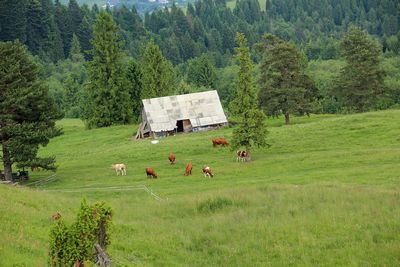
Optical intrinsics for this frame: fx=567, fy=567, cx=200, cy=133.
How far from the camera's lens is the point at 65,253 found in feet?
45.9

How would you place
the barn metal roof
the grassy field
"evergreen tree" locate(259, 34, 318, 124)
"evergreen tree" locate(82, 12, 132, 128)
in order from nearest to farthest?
the grassy field
"evergreen tree" locate(259, 34, 318, 124)
the barn metal roof
"evergreen tree" locate(82, 12, 132, 128)

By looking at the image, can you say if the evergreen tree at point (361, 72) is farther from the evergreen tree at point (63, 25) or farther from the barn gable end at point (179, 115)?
the evergreen tree at point (63, 25)

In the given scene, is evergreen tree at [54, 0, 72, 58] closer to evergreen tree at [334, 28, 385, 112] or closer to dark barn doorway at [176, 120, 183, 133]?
dark barn doorway at [176, 120, 183, 133]

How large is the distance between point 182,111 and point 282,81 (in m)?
12.5

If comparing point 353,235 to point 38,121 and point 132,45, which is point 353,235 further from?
point 132,45

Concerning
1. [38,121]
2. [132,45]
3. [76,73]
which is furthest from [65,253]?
[132,45]

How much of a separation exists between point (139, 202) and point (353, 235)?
13.3 m

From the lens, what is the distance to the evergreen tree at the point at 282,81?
61.8m

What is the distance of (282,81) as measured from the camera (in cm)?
6312

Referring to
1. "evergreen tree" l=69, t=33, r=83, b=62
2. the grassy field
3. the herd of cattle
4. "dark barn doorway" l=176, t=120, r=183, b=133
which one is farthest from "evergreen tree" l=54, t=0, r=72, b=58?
→ the herd of cattle

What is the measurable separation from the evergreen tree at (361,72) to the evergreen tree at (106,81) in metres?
29.4

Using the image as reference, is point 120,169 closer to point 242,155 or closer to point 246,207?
point 242,155

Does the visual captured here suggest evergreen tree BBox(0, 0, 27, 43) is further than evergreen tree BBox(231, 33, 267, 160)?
Yes

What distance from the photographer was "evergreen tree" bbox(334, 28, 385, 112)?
68250 mm
